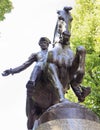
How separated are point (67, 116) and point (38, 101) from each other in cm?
115

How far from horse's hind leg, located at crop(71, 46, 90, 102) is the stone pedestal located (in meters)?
0.75

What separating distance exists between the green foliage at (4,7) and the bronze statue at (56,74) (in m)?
5.92

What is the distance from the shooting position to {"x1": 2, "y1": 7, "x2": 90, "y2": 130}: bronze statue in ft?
18.9

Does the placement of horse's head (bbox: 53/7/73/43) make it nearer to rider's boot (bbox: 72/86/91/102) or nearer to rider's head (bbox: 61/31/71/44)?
rider's head (bbox: 61/31/71/44)

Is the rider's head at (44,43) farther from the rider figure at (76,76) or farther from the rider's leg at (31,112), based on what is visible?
the rider's leg at (31,112)

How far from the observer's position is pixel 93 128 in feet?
16.1

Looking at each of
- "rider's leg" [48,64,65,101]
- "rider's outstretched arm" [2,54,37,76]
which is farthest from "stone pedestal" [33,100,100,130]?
"rider's outstretched arm" [2,54,37,76]

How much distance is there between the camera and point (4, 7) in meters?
12.2

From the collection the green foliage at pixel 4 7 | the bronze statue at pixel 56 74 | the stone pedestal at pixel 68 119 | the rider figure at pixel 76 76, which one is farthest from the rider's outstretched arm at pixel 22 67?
the green foliage at pixel 4 7

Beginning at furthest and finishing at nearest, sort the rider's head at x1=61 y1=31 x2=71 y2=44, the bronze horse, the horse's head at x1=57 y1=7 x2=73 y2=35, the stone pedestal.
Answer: the horse's head at x1=57 y1=7 x2=73 y2=35 < the rider's head at x1=61 y1=31 x2=71 y2=44 < the bronze horse < the stone pedestal

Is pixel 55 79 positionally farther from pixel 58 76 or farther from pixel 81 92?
pixel 81 92

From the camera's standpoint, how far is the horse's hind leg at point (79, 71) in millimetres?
5637

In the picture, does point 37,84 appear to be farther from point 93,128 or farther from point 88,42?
point 88,42

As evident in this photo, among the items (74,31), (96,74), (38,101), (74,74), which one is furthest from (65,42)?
(74,31)
